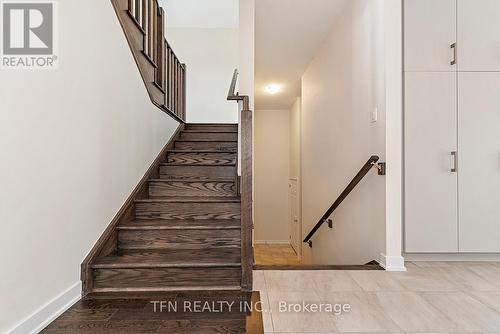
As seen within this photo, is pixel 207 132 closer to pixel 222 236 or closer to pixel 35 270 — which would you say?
pixel 222 236

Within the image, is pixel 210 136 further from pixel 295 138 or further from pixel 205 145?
pixel 295 138

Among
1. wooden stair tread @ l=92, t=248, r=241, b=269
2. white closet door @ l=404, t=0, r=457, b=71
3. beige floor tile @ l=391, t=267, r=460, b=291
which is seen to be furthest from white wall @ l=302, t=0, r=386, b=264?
wooden stair tread @ l=92, t=248, r=241, b=269

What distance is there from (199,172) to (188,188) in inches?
15.4

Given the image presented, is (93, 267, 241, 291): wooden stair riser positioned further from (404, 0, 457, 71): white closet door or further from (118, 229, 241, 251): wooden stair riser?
(404, 0, 457, 71): white closet door

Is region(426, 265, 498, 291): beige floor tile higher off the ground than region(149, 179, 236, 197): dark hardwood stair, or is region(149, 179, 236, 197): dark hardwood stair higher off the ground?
region(149, 179, 236, 197): dark hardwood stair

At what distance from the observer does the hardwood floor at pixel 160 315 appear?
1576mm

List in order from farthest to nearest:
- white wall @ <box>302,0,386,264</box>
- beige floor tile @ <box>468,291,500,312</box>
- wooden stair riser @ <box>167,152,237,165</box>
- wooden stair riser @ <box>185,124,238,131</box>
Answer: wooden stair riser @ <box>185,124,238,131</box>
wooden stair riser @ <box>167,152,237,165</box>
white wall @ <box>302,0,386,264</box>
beige floor tile @ <box>468,291,500,312</box>

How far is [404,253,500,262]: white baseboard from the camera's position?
2.74m

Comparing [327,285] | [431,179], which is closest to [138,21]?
[327,285]

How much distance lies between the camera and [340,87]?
136 inches

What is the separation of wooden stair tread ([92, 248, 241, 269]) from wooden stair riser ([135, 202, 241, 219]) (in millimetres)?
432

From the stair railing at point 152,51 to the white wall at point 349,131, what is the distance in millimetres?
1893

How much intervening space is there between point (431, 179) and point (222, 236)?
177cm

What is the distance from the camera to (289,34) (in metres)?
3.77
